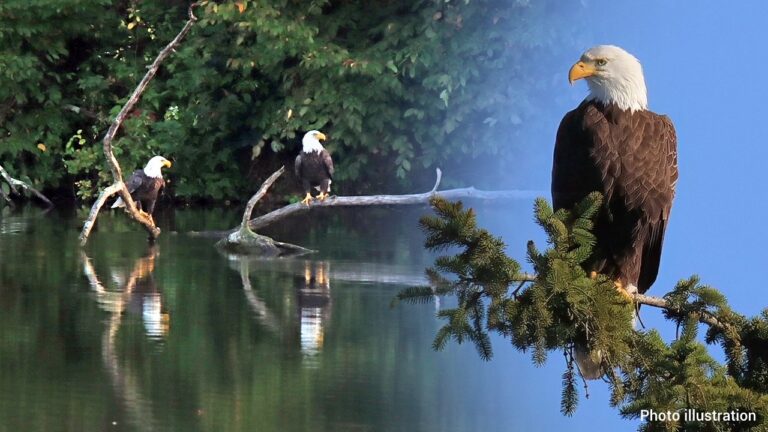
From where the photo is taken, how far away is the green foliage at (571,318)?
9.33 ft

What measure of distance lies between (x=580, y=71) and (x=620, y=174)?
1.10ft

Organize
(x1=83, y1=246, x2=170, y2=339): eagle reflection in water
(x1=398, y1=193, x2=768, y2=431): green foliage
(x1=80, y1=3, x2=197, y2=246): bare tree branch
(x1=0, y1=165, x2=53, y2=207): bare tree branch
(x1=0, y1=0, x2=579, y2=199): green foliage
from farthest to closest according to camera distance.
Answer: (x1=0, y1=0, x2=579, y2=199): green foliage, (x1=0, y1=165, x2=53, y2=207): bare tree branch, (x1=80, y1=3, x2=197, y2=246): bare tree branch, (x1=83, y1=246, x2=170, y2=339): eagle reflection in water, (x1=398, y1=193, x2=768, y2=431): green foliage

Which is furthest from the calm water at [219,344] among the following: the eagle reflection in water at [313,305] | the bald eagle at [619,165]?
the bald eagle at [619,165]

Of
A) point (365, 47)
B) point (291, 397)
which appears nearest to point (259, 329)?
point (291, 397)

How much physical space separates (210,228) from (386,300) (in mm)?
4149

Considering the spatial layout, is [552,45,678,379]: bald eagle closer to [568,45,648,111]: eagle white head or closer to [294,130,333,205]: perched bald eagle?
[568,45,648,111]: eagle white head

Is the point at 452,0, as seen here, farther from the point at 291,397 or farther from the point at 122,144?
the point at 291,397

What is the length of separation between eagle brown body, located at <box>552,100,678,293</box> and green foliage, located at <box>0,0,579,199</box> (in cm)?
982

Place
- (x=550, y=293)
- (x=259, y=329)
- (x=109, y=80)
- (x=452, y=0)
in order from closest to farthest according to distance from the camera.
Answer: (x=550, y=293) → (x=259, y=329) → (x=452, y=0) → (x=109, y=80)

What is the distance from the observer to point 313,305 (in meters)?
8.80

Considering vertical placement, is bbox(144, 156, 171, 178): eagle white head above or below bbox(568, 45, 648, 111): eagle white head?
above

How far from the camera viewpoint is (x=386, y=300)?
29.5 ft

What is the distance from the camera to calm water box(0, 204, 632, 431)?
6316mm

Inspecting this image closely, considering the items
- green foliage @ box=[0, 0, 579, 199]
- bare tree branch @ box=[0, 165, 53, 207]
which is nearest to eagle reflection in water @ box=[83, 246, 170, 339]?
bare tree branch @ box=[0, 165, 53, 207]
